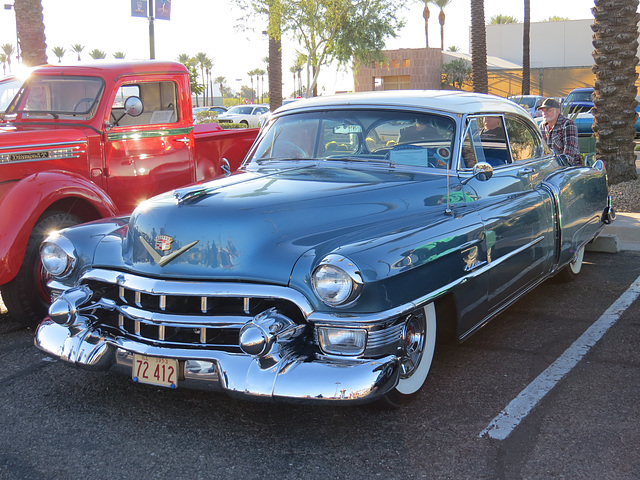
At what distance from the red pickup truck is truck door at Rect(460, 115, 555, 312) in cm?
186

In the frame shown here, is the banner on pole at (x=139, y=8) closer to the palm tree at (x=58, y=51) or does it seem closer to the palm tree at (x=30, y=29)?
the palm tree at (x=30, y=29)

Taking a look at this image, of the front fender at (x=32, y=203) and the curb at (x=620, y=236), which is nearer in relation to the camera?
the front fender at (x=32, y=203)

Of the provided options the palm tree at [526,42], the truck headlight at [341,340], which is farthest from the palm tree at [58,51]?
the truck headlight at [341,340]

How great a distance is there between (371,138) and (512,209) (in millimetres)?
993

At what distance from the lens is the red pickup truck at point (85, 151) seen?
492cm

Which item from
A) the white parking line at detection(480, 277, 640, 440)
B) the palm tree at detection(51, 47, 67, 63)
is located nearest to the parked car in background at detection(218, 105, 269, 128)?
the white parking line at detection(480, 277, 640, 440)

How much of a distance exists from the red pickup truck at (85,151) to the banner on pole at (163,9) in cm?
726

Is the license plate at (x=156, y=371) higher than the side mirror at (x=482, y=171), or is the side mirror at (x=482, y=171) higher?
the side mirror at (x=482, y=171)

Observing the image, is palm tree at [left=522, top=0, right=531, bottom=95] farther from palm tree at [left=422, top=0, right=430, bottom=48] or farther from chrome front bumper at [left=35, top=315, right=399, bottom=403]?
palm tree at [left=422, top=0, right=430, bottom=48]

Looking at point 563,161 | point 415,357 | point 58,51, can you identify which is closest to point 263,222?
point 415,357

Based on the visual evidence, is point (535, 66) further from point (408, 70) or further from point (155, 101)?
point (155, 101)

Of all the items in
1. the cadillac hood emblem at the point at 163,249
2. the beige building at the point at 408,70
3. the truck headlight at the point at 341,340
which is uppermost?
the beige building at the point at 408,70

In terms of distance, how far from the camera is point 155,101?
6.52 meters

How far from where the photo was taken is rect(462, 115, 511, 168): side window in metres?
4.24
